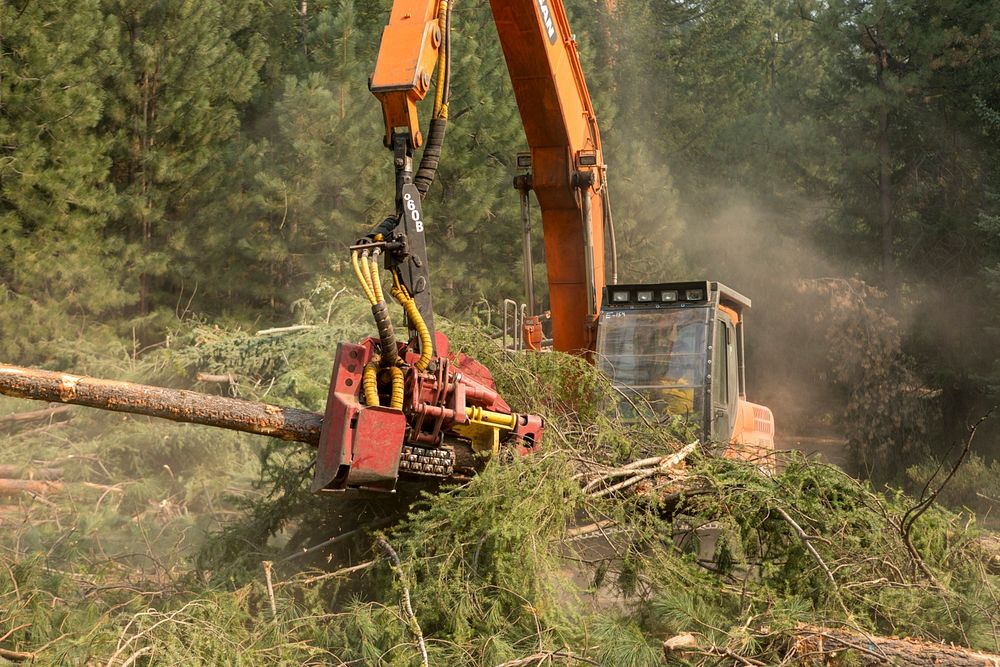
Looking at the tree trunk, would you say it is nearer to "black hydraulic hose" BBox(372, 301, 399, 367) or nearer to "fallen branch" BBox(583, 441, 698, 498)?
"fallen branch" BBox(583, 441, 698, 498)

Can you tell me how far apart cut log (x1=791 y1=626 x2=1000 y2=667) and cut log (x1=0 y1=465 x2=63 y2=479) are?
7327 mm

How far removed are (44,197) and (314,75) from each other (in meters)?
4.39

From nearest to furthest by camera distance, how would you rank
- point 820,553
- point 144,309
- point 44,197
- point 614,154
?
1. point 820,553
2. point 44,197
3. point 144,309
4. point 614,154

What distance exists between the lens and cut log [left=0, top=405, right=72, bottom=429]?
10930 millimetres

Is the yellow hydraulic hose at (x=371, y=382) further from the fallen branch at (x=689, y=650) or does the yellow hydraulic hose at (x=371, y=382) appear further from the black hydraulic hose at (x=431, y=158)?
the fallen branch at (x=689, y=650)

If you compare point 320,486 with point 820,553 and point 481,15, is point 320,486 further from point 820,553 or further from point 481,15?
point 481,15

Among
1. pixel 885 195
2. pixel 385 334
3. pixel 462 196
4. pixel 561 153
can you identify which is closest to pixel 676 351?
pixel 561 153

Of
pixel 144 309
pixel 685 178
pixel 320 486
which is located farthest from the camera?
pixel 685 178

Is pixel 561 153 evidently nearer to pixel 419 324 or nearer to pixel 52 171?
pixel 419 324

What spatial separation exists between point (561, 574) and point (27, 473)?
21.3 ft

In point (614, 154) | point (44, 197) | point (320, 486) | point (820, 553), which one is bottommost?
point (820, 553)

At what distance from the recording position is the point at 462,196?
57.8 feet

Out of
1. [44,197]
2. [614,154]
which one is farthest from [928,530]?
[614,154]

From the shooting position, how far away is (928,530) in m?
6.04
